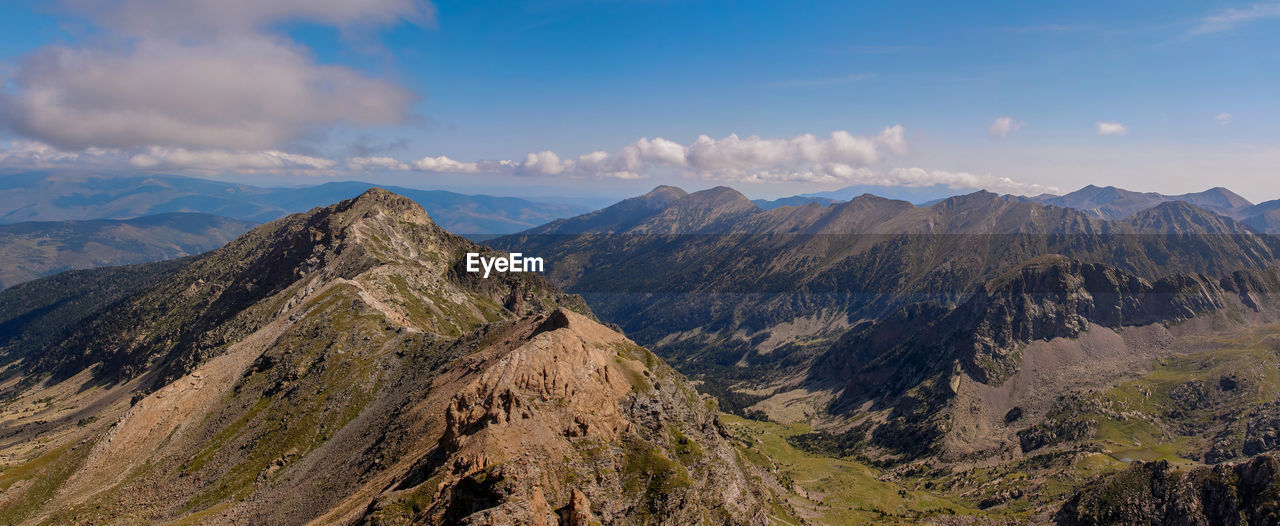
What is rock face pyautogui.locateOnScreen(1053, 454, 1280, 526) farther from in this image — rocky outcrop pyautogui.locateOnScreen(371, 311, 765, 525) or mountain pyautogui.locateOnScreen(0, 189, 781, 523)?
rocky outcrop pyautogui.locateOnScreen(371, 311, 765, 525)

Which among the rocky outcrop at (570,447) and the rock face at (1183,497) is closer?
the rocky outcrop at (570,447)

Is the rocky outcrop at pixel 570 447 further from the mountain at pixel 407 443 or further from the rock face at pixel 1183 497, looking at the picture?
the rock face at pixel 1183 497

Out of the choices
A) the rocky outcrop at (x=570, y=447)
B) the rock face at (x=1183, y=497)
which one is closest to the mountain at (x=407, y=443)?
the rocky outcrop at (x=570, y=447)

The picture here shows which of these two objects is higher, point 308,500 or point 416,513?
point 416,513

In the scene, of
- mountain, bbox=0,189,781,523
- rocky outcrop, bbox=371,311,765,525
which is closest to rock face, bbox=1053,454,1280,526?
mountain, bbox=0,189,781,523

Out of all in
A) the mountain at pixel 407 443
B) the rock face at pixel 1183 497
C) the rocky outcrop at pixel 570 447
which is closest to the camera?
the rocky outcrop at pixel 570 447

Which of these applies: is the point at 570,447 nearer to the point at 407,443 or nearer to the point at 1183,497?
the point at 407,443

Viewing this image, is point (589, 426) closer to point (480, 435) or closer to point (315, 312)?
point (480, 435)

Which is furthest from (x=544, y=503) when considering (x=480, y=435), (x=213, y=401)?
(x=213, y=401)
